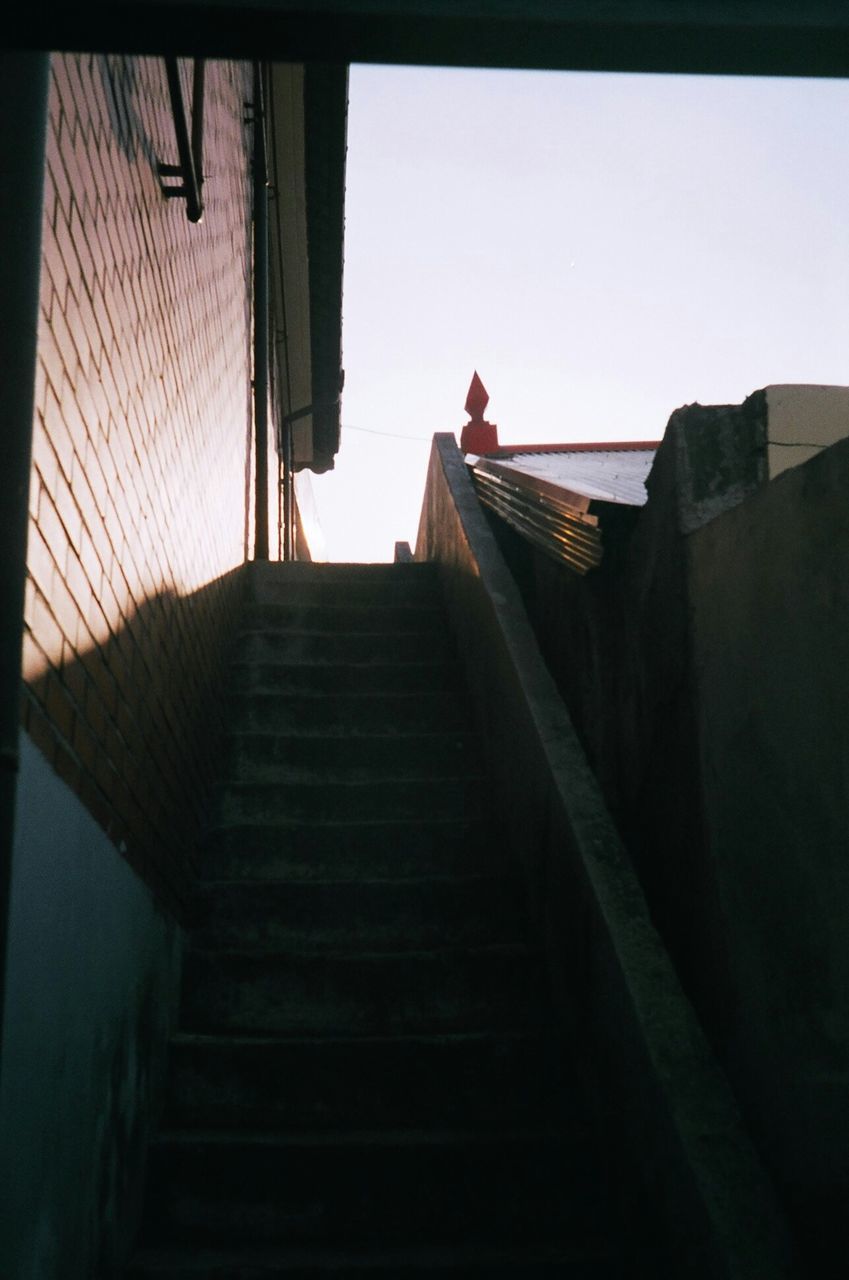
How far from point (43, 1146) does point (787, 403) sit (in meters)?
2.45

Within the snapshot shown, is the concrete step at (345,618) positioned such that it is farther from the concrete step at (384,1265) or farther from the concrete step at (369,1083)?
the concrete step at (384,1265)

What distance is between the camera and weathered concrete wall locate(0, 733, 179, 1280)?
1734 millimetres

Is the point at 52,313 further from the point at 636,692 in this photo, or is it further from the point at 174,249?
the point at 636,692

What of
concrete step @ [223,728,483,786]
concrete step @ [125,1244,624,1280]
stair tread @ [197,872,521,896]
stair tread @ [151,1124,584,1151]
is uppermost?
concrete step @ [223,728,483,786]

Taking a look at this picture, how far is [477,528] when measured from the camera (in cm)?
612

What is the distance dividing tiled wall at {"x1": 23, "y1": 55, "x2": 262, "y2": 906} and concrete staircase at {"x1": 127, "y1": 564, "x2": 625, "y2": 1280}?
0.36 m

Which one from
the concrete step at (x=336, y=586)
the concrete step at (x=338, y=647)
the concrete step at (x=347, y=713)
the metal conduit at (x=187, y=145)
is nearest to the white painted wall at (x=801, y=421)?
the metal conduit at (x=187, y=145)

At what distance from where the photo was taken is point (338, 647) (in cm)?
601

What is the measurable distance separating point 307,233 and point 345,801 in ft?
23.1

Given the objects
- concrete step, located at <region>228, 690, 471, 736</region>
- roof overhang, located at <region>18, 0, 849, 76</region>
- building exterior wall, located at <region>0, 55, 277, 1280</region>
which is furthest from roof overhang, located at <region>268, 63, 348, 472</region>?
roof overhang, located at <region>18, 0, 849, 76</region>

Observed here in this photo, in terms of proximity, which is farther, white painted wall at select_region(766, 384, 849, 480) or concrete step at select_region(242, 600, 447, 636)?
concrete step at select_region(242, 600, 447, 636)

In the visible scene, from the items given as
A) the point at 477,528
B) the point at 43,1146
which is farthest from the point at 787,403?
the point at 477,528

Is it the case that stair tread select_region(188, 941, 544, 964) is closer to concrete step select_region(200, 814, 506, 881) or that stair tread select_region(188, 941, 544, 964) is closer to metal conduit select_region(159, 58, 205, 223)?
concrete step select_region(200, 814, 506, 881)

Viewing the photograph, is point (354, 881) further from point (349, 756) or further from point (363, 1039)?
point (349, 756)
